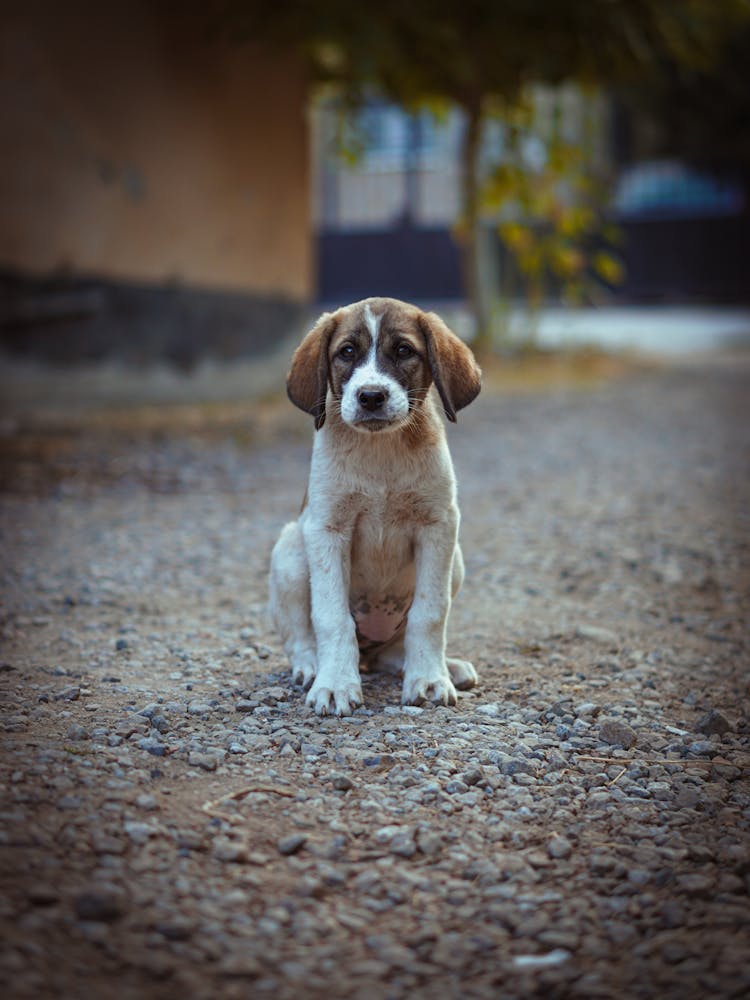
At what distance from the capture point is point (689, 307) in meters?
24.2

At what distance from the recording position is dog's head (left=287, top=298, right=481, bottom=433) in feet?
11.2

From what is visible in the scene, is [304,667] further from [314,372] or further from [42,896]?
[42,896]

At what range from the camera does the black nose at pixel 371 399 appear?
3299 mm

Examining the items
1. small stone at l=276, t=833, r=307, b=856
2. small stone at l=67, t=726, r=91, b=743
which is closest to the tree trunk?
small stone at l=67, t=726, r=91, b=743

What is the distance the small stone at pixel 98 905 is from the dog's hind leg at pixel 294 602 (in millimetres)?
1416

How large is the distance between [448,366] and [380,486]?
445 mm

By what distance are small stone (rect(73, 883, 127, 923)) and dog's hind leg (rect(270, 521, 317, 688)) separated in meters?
1.42

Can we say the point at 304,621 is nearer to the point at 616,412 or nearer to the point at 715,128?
the point at 616,412

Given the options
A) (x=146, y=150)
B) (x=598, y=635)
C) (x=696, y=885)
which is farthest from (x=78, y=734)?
(x=146, y=150)

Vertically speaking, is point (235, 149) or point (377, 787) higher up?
point (235, 149)

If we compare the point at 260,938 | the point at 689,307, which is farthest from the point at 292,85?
the point at 689,307

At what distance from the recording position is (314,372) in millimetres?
3559

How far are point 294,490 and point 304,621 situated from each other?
11.8ft

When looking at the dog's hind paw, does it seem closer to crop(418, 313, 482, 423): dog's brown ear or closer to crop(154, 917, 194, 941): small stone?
crop(418, 313, 482, 423): dog's brown ear
